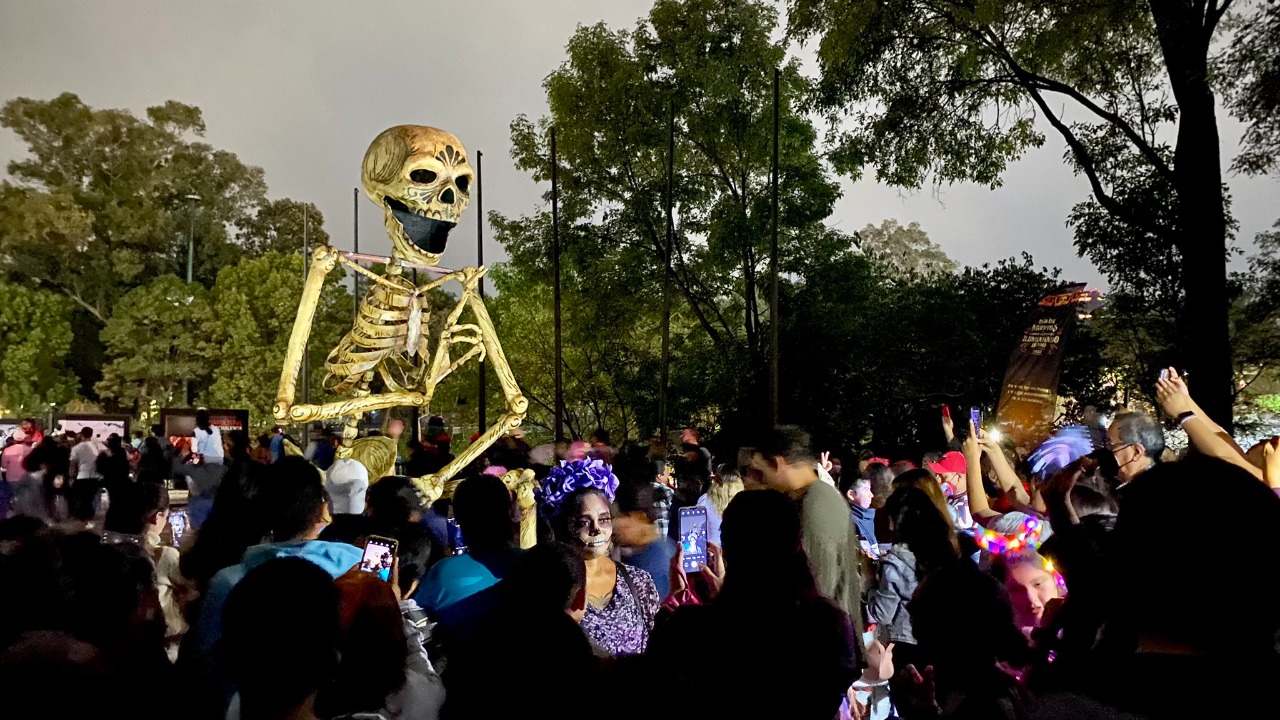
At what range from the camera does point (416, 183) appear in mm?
8078

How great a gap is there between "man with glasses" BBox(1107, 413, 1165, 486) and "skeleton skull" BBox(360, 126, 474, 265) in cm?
595

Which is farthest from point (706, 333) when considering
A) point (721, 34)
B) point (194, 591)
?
point (194, 591)

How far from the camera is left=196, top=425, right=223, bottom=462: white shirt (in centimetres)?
1512

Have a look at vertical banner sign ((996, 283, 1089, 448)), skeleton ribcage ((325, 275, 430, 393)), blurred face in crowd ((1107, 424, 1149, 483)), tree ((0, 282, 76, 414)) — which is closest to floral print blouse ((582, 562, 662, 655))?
blurred face in crowd ((1107, 424, 1149, 483))

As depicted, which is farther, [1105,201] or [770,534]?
[1105,201]

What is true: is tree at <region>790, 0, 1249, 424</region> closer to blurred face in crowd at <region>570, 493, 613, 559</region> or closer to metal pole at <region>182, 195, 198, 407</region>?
→ blurred face in crowd at <region>570, 493, 613, 559</region>

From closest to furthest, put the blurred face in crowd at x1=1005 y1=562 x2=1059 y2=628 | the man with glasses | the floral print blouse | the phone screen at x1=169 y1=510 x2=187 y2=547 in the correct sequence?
the floral print blouse < the blurred face in crowd at x1=1005 y1=562 x2=1059 y2=628 < the man with glasses < the phone screen at x1=169 y1=510 x2=187 y2=547

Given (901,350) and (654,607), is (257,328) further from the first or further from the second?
(654,607)

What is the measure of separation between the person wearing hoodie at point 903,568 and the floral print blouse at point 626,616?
1.31 meters

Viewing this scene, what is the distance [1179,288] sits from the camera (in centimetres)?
1656

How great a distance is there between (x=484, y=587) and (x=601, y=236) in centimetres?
2041

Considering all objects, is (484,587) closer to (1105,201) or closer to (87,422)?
(1105,201)

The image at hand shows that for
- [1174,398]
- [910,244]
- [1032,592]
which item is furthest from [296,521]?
[910,244]

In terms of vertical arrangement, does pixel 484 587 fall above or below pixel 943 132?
below
